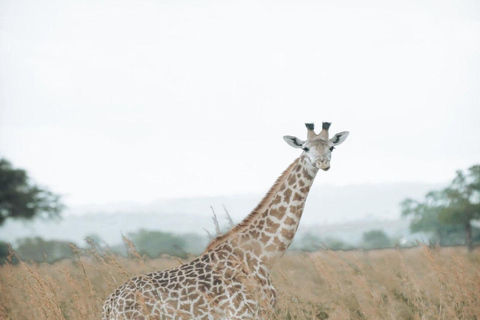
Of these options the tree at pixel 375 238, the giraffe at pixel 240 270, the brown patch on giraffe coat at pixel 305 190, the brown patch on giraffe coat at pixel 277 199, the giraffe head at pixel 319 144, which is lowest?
Result: the tree at pixel 375 238

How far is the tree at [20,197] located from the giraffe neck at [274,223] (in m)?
34.5

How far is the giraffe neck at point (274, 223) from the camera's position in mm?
6672

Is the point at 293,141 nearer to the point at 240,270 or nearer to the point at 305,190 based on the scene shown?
the point at 305,190

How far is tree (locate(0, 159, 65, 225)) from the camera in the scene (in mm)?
38438

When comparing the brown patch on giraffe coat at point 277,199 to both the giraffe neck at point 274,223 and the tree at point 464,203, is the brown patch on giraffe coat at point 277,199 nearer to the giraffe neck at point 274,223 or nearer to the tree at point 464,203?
the giraffe neck at point 274,223

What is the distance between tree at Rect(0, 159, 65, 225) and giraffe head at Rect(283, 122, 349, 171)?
34.9 meters

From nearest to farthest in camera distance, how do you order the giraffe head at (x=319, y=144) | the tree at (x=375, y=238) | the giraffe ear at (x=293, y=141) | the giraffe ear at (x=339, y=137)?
the giraffe head at (x=319, y=144)
the giraffe ear at (x=293, y=141)
the giraffe ear at (x=339, y=137)
the tree at (x=375, y=238)

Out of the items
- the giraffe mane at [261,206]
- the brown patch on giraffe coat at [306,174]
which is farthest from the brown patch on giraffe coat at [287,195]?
the brown patch on giraffe coat at [306,174]

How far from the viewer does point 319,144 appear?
6.38 metres

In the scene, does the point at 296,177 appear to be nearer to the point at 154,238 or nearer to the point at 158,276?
the point at 158,276

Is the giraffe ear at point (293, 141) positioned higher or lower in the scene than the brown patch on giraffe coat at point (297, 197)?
higher

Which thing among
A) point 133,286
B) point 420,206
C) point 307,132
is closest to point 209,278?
point 133,286

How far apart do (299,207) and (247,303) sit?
1207 millimetres

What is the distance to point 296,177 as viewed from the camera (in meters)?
6.80
